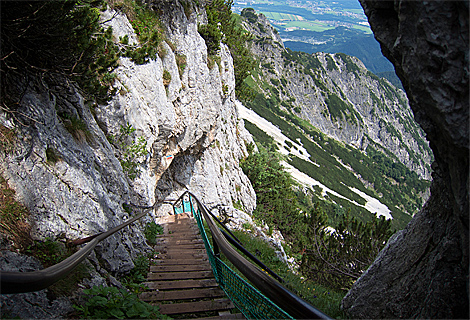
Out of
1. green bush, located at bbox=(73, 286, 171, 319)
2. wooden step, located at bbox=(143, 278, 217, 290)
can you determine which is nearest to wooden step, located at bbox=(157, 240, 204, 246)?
wooden step, located at bbox=(143, 278, 217, 290)

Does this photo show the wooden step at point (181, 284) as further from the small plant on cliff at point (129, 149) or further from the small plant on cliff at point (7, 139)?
the small plant on cliff at point (129, 149)

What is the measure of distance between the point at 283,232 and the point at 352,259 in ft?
47.8

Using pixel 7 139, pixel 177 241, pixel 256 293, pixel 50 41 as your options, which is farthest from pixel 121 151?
pixel 256 293

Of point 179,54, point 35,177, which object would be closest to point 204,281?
point 35,177

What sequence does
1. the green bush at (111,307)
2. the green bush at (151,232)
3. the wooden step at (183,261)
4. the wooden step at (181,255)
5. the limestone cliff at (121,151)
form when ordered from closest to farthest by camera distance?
the green bush at (111,307)
the limestone cliff at (121,151)
the wooden step at (183,261)
the wooden step at (181,255)
the green bush at (151,232)

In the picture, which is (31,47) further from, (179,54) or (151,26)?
(179,54)

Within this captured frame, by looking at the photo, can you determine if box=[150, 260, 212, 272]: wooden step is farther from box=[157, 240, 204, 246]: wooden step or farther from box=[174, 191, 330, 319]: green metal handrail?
box=[157, 240, 204, 246]: wooden step

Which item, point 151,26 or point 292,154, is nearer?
point 151,26

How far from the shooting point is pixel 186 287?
3953 mm

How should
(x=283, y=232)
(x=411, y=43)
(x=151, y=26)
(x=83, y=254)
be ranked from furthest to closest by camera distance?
1. (x=283, y=232)
2. (x=151, y=26)
3. (x=83, y=254)
4. (x=411, y=43)

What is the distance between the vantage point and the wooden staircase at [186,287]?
10.7 ft

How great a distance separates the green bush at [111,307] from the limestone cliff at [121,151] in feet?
1.15

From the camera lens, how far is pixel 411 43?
2.08m

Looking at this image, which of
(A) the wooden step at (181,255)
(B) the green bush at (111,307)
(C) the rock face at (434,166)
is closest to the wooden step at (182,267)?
(A) the wooden step at (181,255)
